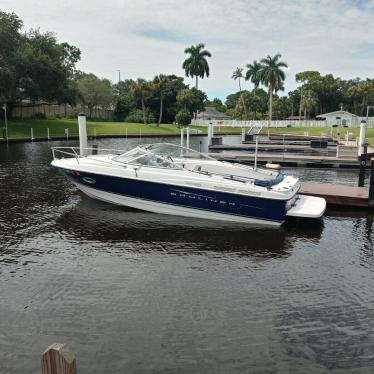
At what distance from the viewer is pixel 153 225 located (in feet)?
35.8

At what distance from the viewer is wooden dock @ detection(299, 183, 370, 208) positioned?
12656mm

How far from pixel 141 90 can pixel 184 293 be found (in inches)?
2507

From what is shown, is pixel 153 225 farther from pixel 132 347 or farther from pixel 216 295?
pixel 132 347

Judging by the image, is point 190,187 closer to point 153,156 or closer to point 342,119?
point 153,156

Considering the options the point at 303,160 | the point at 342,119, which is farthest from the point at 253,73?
the point at 303,160

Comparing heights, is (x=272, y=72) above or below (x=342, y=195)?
above

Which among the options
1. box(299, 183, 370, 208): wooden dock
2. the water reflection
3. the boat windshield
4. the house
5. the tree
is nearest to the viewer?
the water reflection

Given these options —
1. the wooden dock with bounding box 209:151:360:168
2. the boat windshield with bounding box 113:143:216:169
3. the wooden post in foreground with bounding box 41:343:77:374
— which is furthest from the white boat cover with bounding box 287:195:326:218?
the wooden dock with bounding box 209:151:360:168

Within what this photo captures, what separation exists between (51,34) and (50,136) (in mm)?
17754

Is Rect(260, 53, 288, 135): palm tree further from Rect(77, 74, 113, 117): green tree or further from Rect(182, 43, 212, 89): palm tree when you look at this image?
Rect(77, 74, 113, 117): green tree

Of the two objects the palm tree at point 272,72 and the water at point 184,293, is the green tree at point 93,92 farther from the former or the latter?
the water at point 184,293

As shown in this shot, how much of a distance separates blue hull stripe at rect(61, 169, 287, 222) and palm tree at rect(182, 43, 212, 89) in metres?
77.6

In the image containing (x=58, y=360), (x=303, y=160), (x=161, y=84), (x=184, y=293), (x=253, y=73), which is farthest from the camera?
(x=253, y=73)

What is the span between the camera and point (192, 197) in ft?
37.0
